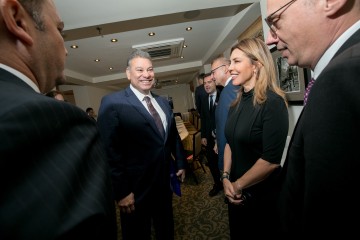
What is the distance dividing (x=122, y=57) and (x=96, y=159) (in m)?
5.71

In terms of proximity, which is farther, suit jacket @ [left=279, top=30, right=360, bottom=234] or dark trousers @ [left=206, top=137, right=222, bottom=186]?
dark trousers @ [left=206, top=137, right=222, bottom=186]

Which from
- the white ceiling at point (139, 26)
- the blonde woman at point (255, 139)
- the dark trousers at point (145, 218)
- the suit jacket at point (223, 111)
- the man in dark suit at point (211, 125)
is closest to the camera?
the blonde woman at point (255, 139)

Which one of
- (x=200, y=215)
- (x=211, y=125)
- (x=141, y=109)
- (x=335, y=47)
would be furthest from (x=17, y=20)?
(x=211, y=125)

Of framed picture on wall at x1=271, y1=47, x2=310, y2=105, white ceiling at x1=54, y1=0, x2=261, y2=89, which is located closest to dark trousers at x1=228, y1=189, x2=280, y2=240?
framed picture on wall at x1=271, y1=47, x2=310, y2=105

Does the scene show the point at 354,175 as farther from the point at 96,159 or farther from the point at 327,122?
the point at 96,159

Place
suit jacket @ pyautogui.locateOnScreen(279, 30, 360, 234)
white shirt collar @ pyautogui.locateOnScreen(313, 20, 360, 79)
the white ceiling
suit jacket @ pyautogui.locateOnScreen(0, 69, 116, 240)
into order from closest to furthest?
1. suit jacket @ pyautogui.locateOnScreen(0, 69, 116, 240)
2. suit jacket @ pyautogui.locateOnScreen(279, 30, 360, 234)
3. white shirt collar @ pyautogui.locateOnScreen(313, 20, 360, 79)
4. the white ceiling

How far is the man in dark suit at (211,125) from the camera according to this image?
127 inches

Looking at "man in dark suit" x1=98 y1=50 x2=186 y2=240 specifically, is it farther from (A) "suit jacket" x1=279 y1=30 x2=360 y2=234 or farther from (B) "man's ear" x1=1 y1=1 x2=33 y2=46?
(A) "suit jacket" x1=279 y1=30 x2=360 y2=234

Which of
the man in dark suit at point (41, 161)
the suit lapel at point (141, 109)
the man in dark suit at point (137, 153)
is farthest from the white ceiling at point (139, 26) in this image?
the man in dark suit at point (41, 161)

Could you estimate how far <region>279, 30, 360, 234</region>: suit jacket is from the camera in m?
0.47

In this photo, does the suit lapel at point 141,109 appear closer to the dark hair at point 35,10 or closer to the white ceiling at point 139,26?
the dark hair at point 35,10

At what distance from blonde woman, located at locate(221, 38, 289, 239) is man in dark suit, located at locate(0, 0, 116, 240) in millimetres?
1082

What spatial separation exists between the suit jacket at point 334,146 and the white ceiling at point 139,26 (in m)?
2.68

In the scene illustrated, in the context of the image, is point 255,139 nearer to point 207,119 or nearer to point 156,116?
point 156,116
